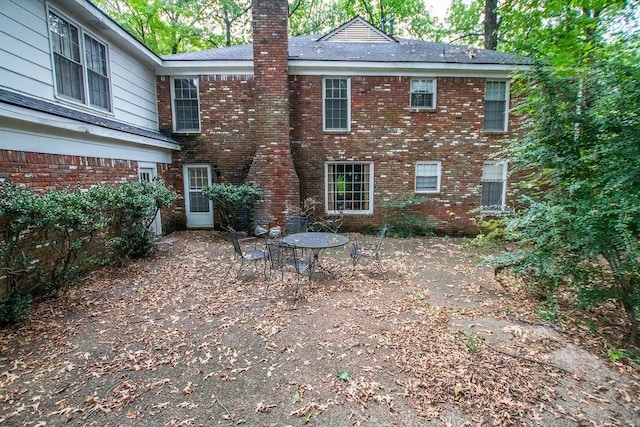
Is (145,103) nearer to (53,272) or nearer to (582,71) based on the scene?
(53,272)

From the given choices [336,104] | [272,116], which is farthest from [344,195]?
[272,116]

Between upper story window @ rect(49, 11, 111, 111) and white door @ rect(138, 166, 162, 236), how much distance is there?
1.73m

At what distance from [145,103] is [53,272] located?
6172 millimetres

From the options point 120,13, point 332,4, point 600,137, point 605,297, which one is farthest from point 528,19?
point 120,13

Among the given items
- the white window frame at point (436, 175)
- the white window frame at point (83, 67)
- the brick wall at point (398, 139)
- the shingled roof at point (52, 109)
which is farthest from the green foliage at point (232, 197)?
the white window frame at point (436, 175)

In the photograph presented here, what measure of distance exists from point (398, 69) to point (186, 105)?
7.15 metres

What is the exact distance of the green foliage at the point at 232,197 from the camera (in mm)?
8578

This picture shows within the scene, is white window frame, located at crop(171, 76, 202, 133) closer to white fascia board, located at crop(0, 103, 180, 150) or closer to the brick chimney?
the brick chimney

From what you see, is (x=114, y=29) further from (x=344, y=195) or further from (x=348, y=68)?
(x=344, y=195)

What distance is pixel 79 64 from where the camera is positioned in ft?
20.5

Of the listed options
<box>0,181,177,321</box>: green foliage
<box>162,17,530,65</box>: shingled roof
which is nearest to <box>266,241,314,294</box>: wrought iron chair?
<box>0,181,177,321</box>: green foliage

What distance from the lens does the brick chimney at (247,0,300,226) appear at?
876cm

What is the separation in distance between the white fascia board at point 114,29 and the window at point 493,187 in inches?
441

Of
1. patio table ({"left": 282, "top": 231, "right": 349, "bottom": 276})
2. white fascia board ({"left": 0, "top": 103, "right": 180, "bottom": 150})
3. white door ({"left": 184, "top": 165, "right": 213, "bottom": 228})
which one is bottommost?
patio table ({"left": 282, "top": 231, "right": 349, "bottom": 276})
